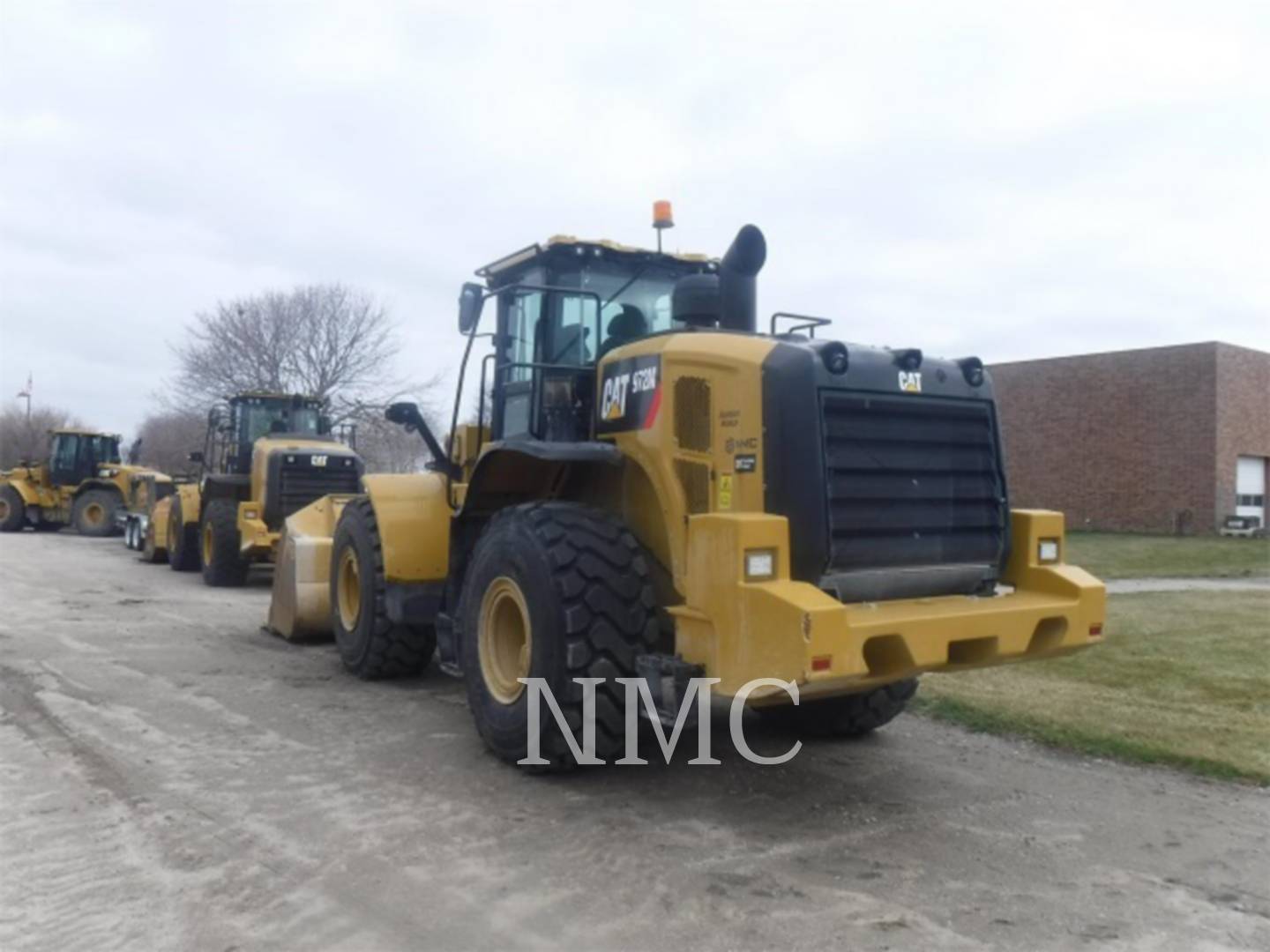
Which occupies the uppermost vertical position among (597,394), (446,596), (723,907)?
(597,394)

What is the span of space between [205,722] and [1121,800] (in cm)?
502

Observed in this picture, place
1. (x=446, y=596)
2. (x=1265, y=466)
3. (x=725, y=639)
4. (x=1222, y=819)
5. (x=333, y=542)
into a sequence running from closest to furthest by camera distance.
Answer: (x=725, y=639), (x=1222, y=819), (x=446, y=596), (x=333, y=542), (x=1265, y=466)

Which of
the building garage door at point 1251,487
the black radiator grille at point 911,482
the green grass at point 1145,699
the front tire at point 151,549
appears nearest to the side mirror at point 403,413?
the black radiator grille at point 911,482

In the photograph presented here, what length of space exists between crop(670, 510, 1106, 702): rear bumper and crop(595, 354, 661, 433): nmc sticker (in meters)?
0.83

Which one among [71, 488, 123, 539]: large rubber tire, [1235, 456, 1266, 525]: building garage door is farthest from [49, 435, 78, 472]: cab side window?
[1235, 456, 1266, 525]: building garage door

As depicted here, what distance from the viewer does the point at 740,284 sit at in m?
5.85

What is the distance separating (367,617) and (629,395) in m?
3.15

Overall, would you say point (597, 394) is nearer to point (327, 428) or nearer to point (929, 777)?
point (929, 777)

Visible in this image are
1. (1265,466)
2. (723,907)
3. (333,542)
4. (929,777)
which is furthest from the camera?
(1265,466)

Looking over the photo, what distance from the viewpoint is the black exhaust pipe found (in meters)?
5.70

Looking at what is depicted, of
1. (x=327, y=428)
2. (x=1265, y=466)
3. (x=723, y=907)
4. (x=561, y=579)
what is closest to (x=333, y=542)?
(x=561, y=579)

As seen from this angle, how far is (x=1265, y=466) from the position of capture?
28.5m

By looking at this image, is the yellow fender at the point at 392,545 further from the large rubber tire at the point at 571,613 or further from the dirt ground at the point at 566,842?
the large rubber tire at the point at 571,613

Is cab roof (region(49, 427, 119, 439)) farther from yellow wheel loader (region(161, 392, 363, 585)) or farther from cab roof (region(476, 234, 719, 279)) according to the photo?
cab roof (region(476, 234, 719, 279))
